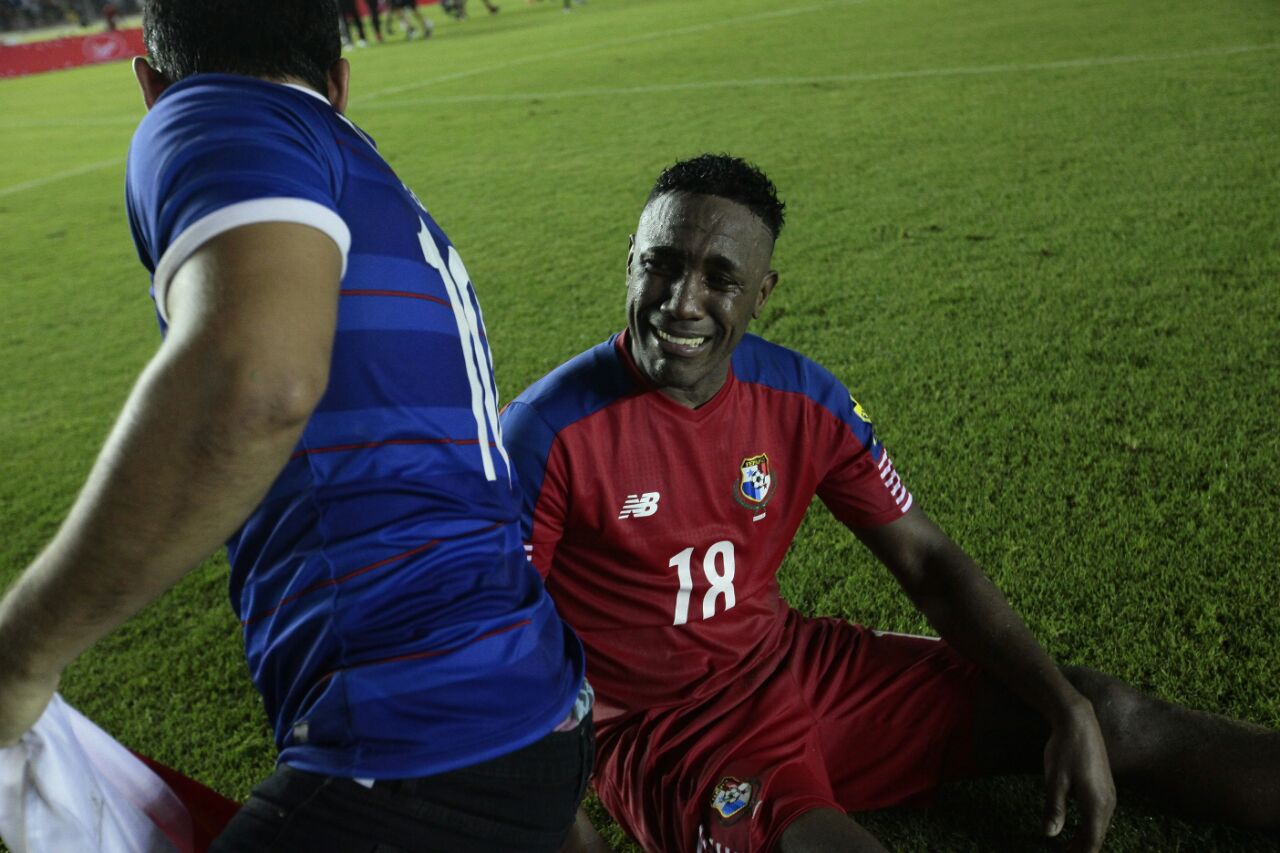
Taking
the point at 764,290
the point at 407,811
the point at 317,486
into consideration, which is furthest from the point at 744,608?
the point at 317,486

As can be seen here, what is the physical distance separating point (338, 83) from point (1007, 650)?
146 cm

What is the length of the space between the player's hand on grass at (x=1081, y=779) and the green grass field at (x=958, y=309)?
0.23 metres

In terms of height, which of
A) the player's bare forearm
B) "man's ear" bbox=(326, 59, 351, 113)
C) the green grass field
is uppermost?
"man's ear" bbox=(326, 59, 351, 113)

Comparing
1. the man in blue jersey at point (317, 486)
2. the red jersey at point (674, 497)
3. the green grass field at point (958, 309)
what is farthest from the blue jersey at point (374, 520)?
the green grass field at point (958, 309)

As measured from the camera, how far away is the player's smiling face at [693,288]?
183 cm

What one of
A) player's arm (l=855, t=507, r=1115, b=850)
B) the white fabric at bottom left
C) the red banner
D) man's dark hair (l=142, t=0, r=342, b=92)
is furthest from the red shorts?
the red banner

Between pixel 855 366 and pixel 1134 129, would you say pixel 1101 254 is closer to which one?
pixel 855 366

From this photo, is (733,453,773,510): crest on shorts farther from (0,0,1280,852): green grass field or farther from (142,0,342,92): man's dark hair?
(142,0,342,92): man's dark hair

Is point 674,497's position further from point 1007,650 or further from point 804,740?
point 1007,650

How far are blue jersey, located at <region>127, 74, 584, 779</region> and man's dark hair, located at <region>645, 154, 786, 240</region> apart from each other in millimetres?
810

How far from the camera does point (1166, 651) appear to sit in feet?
7.99

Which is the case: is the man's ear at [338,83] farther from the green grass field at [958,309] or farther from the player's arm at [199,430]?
the green grass field at [958,309]

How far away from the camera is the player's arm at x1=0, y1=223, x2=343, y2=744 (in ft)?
2.80

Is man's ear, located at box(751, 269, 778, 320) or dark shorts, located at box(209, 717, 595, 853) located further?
man's ear, located at box(751, 269, 778, 320)
